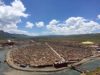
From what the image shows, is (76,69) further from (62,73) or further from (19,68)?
(19,68)

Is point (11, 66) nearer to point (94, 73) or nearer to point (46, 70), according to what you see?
point (46, 70)

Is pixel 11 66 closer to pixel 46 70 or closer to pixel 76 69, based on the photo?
pixel 46 70

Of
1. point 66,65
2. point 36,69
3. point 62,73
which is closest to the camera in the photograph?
point 62,73

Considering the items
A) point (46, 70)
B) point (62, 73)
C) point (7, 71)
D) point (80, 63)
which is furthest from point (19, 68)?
point (80, 63)

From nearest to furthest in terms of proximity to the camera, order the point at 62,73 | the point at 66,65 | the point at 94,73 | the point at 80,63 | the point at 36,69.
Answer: the point at 94,73 → the point at 62,73 → the point at 36,69 → the point at 66,65 → the point at 80,63

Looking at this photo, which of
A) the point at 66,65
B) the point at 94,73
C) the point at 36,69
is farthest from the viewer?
the point at 66,65

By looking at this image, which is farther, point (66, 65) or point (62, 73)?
point (66, 65)

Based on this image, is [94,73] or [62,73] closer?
[94,73]

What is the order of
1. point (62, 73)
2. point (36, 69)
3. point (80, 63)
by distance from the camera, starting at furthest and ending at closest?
point (80, 63)
point (36, 69)
point (62, 73)

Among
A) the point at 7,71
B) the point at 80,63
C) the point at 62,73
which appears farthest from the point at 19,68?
the point at 80,63
